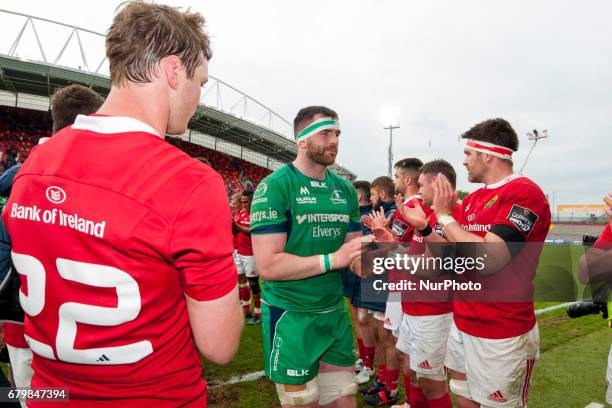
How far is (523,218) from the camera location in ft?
9.00

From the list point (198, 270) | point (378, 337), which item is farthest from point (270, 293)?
point (378, 337)

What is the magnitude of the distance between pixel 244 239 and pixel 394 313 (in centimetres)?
509

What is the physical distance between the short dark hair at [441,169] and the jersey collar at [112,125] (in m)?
3.57

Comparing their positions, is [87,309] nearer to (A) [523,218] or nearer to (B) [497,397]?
(A) [523,218]

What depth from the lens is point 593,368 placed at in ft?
18.6

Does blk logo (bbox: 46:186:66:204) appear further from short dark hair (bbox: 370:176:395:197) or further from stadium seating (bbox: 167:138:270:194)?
stadium seating (bbox: 167:138:270:194)

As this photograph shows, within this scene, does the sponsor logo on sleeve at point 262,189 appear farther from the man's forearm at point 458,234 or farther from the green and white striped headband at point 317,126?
the man's forearm at point 458,234

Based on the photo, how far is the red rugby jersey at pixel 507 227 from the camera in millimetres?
2764

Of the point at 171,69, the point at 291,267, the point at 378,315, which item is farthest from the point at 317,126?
the point at 378,315

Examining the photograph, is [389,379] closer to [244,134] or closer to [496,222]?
[496,222]

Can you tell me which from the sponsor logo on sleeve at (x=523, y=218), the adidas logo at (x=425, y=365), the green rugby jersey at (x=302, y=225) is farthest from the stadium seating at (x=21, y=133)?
the sponsor logo on sleeve at (x=523, y=218)

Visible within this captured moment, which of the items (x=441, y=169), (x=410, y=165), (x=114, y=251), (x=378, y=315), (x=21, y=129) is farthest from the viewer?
(x=21, y=129)

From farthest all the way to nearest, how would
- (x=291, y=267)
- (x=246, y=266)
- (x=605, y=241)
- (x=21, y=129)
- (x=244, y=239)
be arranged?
(x=21, y=129)
(x=244, y=239)
(x=246, y=266)
(x=605, y=241)
(x=291, y=267)

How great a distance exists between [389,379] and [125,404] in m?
4.23
